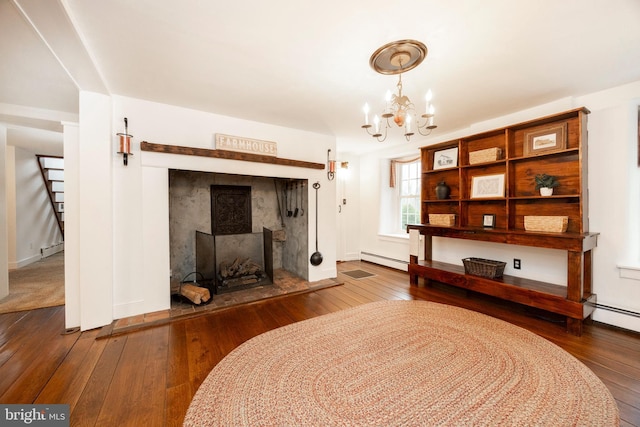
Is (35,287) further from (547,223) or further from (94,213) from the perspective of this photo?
(547,223)

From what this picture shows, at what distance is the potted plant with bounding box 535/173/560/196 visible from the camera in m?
2.71

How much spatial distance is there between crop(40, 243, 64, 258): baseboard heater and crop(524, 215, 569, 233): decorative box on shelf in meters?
8.64

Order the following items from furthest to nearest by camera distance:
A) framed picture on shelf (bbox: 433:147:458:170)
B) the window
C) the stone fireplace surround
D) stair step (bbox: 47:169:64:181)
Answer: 1. stair step (bbox: 47:169:64:181)
2. the window
3. framed picture on shelf (bbox: 433:147:458:170)
4. the stone fireplace surround

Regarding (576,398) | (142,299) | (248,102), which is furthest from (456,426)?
(248,102)

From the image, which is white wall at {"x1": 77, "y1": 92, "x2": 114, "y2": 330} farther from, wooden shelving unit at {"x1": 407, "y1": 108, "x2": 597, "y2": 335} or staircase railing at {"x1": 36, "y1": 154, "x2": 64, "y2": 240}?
staircase railing at {"x1": 36, "y1": 154, "x2": 64, "y2": 240}

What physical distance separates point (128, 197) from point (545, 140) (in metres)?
4.72

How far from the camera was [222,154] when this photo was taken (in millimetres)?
3066

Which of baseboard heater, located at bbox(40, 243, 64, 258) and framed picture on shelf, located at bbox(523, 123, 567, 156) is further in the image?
baseboard heater, located at bbox(40, 243, 64, 258)

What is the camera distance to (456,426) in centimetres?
130

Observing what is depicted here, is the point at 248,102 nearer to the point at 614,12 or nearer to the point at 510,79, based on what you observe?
the point at 510,79

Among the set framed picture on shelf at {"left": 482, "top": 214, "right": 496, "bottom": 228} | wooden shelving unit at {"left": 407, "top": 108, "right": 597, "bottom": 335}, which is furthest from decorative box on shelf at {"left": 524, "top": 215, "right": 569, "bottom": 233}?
framed picture on shelf at {"left": 482, "top": 214, "right": 496, "bottom": 228}

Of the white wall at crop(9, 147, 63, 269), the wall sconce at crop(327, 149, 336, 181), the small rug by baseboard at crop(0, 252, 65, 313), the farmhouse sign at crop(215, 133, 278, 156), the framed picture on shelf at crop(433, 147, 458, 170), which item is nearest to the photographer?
the small rug by baseboard at crop(0, 252, 65, 313)

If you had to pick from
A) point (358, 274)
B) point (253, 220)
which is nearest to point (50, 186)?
point (253, 220)

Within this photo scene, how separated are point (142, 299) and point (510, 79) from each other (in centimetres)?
439
